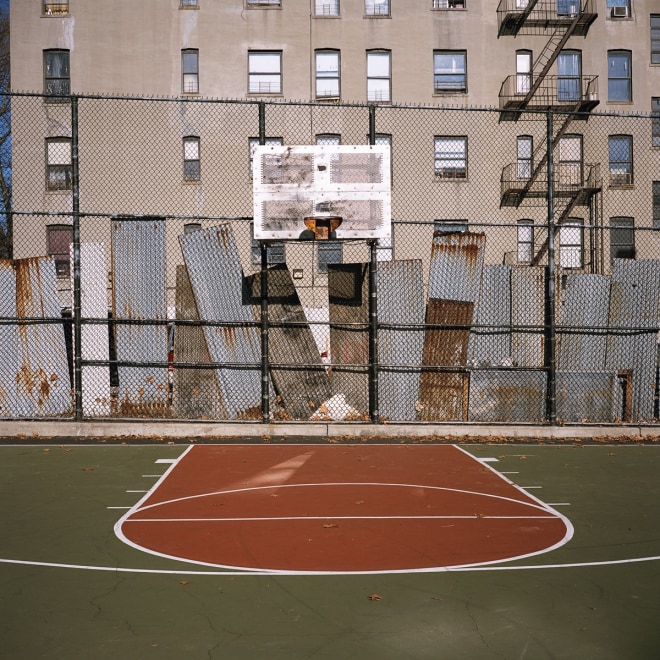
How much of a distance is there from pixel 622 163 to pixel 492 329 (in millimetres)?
20558

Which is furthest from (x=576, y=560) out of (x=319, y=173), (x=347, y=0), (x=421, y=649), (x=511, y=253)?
(x=347, y=0)

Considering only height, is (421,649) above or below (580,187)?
below

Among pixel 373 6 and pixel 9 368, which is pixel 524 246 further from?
pixel 9 368

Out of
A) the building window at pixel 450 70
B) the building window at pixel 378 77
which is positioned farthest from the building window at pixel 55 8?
the building window at pixel 450 70

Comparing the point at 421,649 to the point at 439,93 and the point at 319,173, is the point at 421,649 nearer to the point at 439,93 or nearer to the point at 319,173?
the point at 319,173

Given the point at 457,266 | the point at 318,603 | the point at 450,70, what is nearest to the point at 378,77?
the point at 450,70

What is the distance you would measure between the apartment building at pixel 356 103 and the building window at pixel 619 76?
0.11 m

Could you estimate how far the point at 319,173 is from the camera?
12.3 meters

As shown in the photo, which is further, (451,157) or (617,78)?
(617,78)

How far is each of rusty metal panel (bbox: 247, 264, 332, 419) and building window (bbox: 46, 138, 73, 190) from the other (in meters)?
18.7

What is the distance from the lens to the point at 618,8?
30594 mm

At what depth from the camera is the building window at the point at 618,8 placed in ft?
100

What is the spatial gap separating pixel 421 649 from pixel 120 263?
32.0 ft

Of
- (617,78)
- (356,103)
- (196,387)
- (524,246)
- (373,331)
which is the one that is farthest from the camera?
(617,78)
